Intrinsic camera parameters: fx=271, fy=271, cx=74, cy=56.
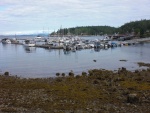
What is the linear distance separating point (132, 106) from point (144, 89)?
24.1 feet

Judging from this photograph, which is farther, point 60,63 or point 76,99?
point 60,63

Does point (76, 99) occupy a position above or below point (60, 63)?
above

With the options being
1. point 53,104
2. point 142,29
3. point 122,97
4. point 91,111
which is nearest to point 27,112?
point 53,104

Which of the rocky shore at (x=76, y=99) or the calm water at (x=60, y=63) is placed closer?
the rocky shore at (x=76, y=99)

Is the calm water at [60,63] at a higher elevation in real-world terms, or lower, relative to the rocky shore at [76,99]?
lower

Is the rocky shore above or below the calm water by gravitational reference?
above

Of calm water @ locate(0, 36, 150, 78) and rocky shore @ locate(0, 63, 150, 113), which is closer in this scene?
rocky shore @ locate(0, 63, 150, 113)

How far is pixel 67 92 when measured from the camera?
26047mm

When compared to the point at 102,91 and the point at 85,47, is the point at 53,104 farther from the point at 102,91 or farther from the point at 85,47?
the point at 85,47

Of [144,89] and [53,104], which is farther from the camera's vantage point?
[144,89]

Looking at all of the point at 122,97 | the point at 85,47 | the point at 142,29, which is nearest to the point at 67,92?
the point at 122,97

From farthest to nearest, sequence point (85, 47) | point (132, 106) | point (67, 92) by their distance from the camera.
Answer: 1. point (85, 47)
2. point (67, 92)
3. point (132, 106)

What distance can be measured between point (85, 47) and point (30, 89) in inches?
3325

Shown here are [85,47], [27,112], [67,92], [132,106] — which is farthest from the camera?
[85,47]
